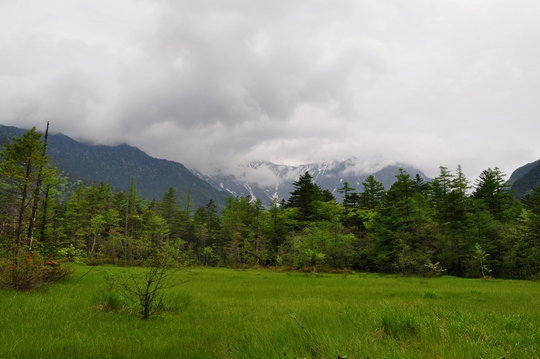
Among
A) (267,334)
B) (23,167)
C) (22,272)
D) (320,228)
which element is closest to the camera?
(267,334)

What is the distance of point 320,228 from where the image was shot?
46.4 m

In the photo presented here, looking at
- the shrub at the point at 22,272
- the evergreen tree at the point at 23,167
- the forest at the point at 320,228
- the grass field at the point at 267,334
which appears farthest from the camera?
the forest at the point at 320,228

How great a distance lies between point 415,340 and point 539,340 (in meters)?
1.60

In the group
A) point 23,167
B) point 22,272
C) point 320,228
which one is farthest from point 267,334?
point 320,228

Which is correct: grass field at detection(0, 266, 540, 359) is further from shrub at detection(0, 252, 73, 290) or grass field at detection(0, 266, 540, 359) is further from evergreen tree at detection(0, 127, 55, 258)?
evergreen tree at detection(0, 127, 55, 258)

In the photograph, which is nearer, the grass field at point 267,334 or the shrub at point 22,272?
the grass field at point 267,334

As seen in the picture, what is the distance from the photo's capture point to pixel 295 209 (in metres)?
62.7

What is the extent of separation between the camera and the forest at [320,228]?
17359mm

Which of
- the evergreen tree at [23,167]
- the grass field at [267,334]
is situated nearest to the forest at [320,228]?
the evergreen tree at [23,167]

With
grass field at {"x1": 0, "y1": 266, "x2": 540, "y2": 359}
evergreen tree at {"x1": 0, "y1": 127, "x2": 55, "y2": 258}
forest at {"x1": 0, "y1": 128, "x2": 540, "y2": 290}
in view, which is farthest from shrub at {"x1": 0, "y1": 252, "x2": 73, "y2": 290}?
grass field at {"x1": 0, "y1": 266, "x2": 540, "y2": 359}

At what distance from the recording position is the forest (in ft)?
57.0

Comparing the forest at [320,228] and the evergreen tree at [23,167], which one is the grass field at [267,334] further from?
the evergreen tree at [23,167]

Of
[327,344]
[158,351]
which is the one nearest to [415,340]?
[327,344]

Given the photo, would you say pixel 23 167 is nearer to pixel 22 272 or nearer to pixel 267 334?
pixel 22 272
